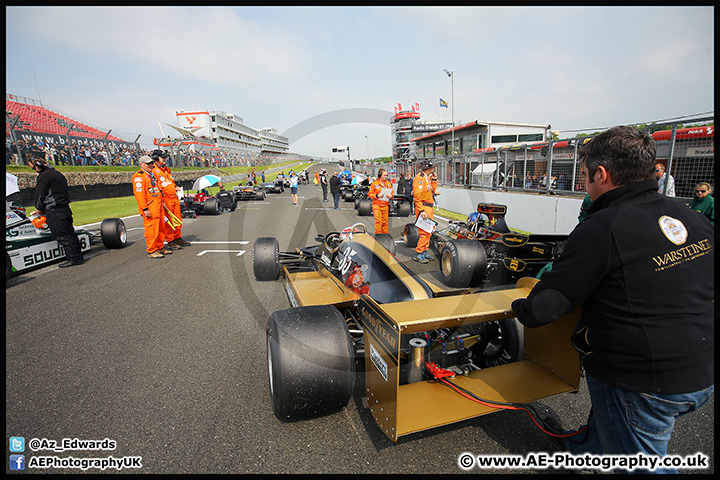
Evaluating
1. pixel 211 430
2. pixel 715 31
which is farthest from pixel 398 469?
pixel 715 31

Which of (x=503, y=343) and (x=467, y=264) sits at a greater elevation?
(x=467, y=264)

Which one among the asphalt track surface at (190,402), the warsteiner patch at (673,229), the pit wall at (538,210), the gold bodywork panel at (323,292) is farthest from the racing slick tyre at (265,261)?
the pit wall at (538,210)

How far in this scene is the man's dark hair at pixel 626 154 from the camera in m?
1.39

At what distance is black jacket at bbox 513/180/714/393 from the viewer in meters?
1.29

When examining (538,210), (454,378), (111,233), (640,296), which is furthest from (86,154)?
(640,296)

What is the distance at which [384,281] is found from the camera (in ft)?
10.4

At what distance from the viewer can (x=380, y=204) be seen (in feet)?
24.0

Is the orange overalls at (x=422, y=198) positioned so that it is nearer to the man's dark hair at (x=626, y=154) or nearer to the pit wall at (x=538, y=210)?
the pit wall at (x=538, y=210)

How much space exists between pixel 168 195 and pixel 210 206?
5.92 metres

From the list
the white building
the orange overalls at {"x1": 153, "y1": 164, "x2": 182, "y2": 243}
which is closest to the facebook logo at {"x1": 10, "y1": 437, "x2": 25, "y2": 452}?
the orange overalls at {"x1": 153, "y1": 164, "x2": 182, "y2": 243}

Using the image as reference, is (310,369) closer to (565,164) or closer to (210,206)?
(565,164)

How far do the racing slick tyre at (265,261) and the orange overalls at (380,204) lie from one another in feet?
9.81

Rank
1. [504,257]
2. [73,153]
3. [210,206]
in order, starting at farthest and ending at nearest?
[73,153] < [210,206] < [504,257]
